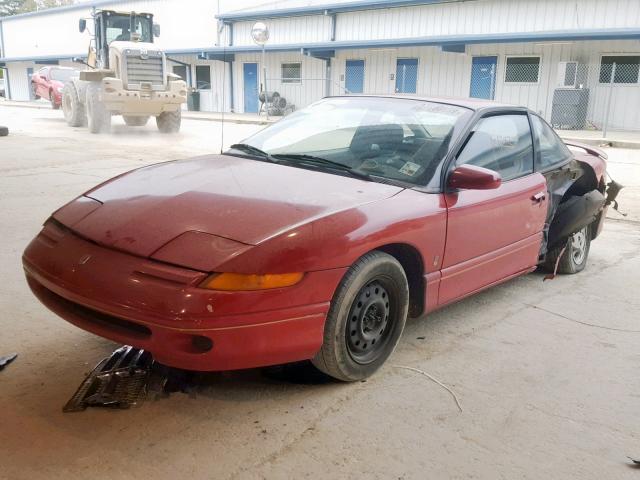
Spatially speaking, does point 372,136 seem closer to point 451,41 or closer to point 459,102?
point 459,102

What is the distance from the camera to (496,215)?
3703 millimetres

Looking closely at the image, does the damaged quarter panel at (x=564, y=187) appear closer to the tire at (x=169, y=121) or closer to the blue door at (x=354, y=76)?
the tire at (x=169, y=121)

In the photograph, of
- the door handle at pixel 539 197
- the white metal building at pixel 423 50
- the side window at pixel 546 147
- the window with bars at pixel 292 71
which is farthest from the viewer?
the window with bars at pixel 292 71

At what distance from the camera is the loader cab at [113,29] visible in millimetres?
16203

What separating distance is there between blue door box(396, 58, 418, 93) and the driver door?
19.6 metres

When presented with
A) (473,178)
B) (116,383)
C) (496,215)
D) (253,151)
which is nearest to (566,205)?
(496,215)

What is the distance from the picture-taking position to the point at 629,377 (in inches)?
127

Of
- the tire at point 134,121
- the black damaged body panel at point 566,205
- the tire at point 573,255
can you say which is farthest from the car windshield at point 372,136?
the tire at point 134,121

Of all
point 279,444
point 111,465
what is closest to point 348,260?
point 279,444

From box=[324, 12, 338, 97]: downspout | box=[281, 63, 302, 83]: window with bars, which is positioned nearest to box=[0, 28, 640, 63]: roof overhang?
box=[324, 12, 338, 97]: downspout

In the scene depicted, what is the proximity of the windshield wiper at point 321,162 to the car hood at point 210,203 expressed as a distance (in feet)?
0.28

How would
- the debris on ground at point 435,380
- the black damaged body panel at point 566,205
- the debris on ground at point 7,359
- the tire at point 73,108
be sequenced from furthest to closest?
the tire at point 73,108 < the black damaged body panel at point 566,205 < the debris on ground at point 7,359 < the debris on ground at point 435,380

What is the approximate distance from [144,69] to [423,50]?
11.4 meters

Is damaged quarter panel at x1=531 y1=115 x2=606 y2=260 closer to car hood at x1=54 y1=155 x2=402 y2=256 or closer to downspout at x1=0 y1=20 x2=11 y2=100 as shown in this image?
car hood at x1=54 y1=155 x2=402 y2=256
